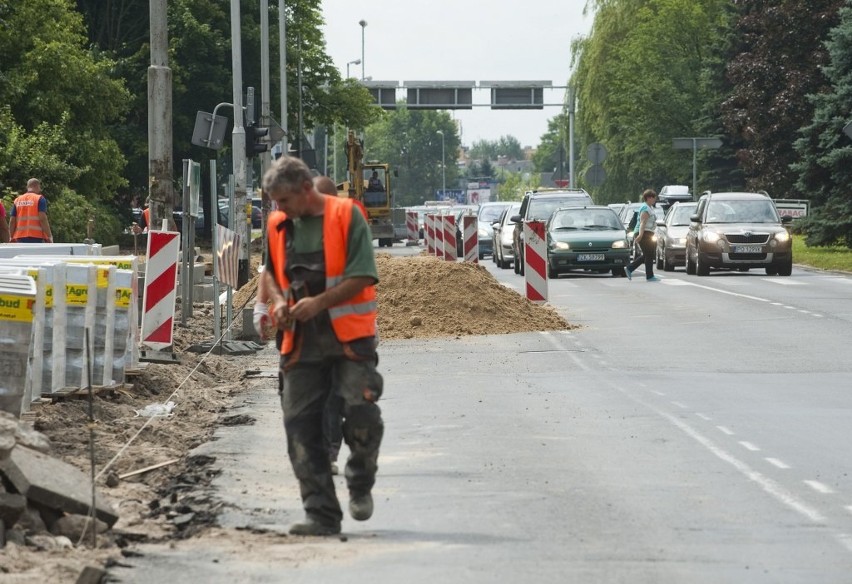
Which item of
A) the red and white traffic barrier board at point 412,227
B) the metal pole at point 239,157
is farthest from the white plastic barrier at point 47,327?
the red and white traffic barrier board at point 412,227

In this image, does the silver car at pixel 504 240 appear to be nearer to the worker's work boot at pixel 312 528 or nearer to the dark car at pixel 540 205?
the dark car at pixel 540 205

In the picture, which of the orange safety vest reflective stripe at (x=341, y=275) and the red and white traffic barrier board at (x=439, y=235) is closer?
the orange safety vest reflective stripe at (x=341, y=275)

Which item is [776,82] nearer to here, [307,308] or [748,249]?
[748,249]

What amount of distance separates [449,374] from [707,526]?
342 inches

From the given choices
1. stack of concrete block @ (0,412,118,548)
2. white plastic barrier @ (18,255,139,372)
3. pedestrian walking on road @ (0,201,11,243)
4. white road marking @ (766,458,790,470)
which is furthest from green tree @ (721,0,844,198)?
stack of concrete block @ (0,412,118,548)

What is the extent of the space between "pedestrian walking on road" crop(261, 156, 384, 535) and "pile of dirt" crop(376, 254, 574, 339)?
1375cm

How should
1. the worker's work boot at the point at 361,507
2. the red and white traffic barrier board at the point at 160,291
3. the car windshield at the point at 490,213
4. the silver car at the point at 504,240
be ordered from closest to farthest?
the worker's work boot at the point at 361,507 < the red and white traffic barrier board at the point at 160,291 < the silver car at the point at 504,240 < the car windshield at the point at 490,213

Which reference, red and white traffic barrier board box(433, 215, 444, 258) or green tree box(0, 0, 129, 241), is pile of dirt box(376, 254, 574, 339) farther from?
green tree box(0, 0, 129, 241)

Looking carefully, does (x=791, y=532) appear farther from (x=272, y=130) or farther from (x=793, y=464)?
(x=272, y=130)

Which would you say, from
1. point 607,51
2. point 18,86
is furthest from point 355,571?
point 607,51

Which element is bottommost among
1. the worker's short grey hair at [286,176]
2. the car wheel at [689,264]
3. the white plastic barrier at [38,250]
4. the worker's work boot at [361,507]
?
the car wheel at [689,264]

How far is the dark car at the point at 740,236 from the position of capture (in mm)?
36906

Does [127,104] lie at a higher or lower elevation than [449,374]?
higher

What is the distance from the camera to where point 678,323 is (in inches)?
902
